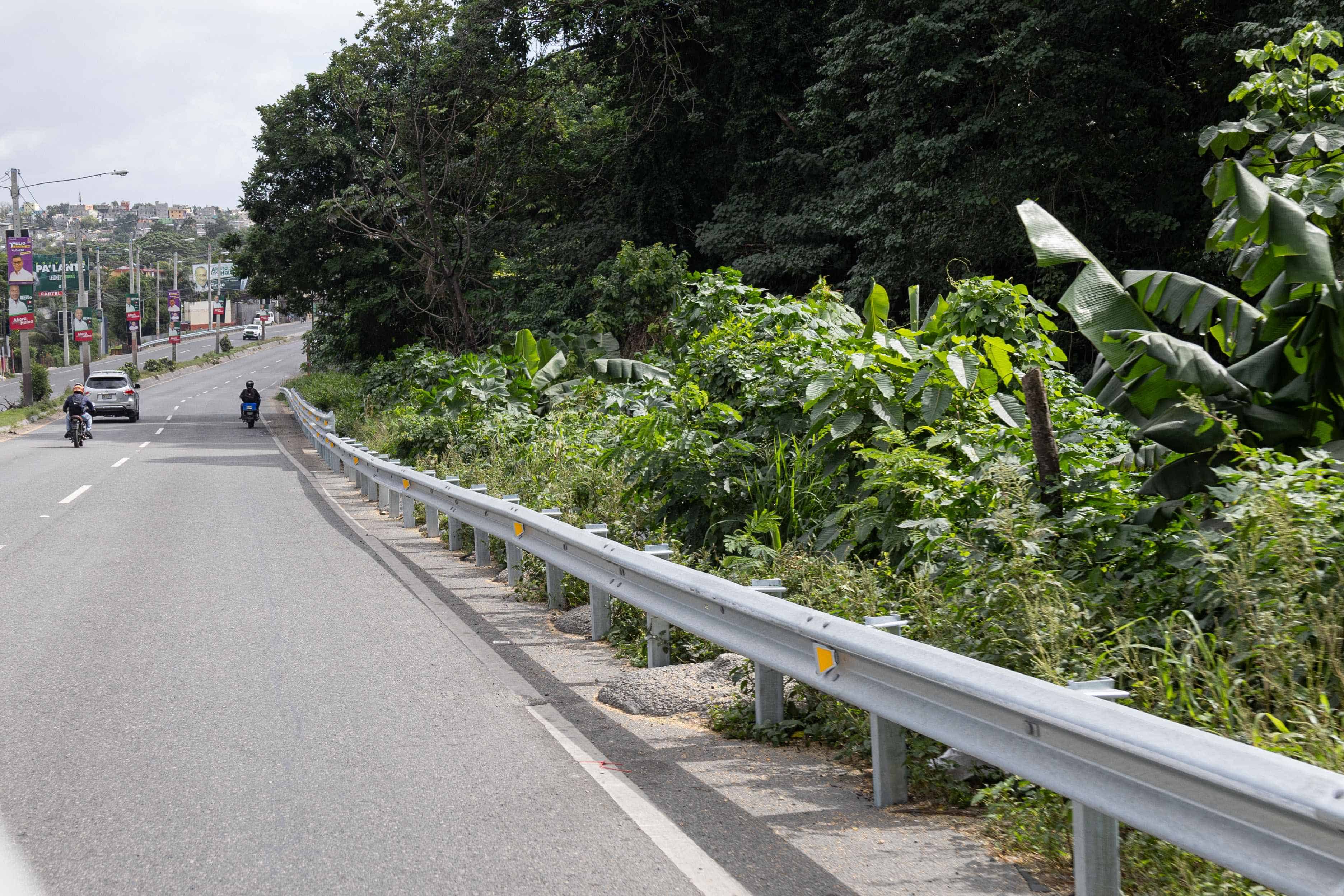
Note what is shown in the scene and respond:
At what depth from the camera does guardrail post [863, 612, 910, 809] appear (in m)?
4.68

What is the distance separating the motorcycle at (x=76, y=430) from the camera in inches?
1154

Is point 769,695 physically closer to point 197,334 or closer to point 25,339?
point 25,339

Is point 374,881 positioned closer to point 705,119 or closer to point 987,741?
point 987,741

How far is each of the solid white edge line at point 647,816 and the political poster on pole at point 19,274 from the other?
46121 millimetres

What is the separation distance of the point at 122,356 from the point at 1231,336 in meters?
112

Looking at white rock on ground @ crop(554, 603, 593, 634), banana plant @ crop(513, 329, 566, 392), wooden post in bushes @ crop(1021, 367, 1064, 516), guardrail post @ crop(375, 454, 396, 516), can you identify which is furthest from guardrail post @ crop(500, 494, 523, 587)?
banana plant @ crop(513, 329, 566, 392)

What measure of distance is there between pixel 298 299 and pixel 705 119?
68.1 feet

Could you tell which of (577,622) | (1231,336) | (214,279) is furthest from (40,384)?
(214,279)

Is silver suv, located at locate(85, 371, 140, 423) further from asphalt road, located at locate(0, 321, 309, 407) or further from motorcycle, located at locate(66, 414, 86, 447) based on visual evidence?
motorcycle, located at locate(66, 414, 86, 447)

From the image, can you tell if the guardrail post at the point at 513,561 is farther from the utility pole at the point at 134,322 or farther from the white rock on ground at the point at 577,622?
the utility pole at the point at 134,322

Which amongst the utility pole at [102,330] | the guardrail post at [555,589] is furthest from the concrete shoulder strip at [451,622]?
the utility pole at [102,330]

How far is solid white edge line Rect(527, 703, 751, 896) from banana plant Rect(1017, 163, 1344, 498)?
310 cm

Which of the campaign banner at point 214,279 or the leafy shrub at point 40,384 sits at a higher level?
the campaign banner at point 214,279

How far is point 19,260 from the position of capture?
45625mm
